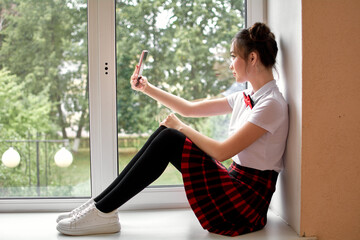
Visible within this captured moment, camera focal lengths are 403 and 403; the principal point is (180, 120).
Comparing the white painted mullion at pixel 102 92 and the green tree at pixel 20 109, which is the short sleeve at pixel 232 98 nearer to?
the white painted mullion at pixel 102 92

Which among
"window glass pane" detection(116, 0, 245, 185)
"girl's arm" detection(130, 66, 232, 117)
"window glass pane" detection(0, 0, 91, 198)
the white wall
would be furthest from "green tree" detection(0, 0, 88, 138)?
the white wall

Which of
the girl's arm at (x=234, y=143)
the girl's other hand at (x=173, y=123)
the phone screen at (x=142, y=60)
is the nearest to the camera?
the girl's arm at (x=234, y=143)

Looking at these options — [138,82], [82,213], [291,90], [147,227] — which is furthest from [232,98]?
[82,213]

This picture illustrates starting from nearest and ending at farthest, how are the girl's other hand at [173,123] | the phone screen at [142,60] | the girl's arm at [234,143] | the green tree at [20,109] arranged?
1. the girl's arm at [234,143]
2. the girl's other hand at [173,123]
3. the phone screen at [142,60]
4. the green tree at [20,109]

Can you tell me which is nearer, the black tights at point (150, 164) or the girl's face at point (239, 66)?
the black tights at point (150, 164)

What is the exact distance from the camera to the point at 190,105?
6.28ft

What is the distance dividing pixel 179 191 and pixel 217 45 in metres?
0.75

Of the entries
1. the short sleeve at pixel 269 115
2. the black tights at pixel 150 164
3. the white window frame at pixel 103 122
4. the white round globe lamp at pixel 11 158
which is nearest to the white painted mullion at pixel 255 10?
the white window frame at pixel 103 122

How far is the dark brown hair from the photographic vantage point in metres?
1.64

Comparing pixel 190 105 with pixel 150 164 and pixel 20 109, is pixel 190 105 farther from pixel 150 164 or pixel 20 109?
pixel 20 109

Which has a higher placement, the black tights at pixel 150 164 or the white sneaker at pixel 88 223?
A: the black tights at pixel 150 164

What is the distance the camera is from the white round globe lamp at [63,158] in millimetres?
1969

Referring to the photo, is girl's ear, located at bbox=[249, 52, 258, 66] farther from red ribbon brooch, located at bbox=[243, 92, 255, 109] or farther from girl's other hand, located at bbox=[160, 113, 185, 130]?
girl's other hand, located at bbox=[160, 113, 185, 130]

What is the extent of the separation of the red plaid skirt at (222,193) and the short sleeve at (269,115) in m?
0.20
